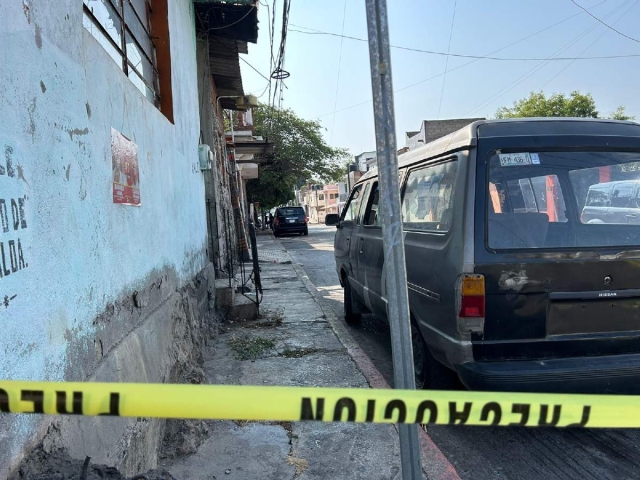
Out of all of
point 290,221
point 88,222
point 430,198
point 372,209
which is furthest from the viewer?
point 290,221

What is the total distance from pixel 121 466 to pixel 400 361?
150 cm

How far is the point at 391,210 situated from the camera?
1.69m

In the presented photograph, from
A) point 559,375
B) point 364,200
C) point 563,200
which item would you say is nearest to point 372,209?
point 364,200

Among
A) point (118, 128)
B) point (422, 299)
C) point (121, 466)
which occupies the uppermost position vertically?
point (118, 128)

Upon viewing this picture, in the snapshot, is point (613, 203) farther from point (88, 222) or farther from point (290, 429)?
point (88, 222)

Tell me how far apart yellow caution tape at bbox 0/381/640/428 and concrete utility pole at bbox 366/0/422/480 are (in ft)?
1.42

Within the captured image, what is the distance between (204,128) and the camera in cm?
820

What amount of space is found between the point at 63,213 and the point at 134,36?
96.4 inches

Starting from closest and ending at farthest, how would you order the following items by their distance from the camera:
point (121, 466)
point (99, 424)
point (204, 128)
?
point (99, 424), point (121, 466), point (204, 128)

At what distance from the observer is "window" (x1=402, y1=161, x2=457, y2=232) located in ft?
10.5

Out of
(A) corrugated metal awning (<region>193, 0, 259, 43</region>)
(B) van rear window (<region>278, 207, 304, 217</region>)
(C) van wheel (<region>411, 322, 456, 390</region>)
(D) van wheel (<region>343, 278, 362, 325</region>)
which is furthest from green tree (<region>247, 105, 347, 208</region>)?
(C) van wheel (<region>411, 322, 456, 390</region>)

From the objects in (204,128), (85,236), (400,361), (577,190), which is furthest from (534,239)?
(204,128)

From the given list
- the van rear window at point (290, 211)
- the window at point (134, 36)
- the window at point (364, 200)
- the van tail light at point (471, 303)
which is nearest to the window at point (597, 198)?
the van tail light at point (471, 303)

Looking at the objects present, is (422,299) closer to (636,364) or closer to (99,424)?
(636,364)
